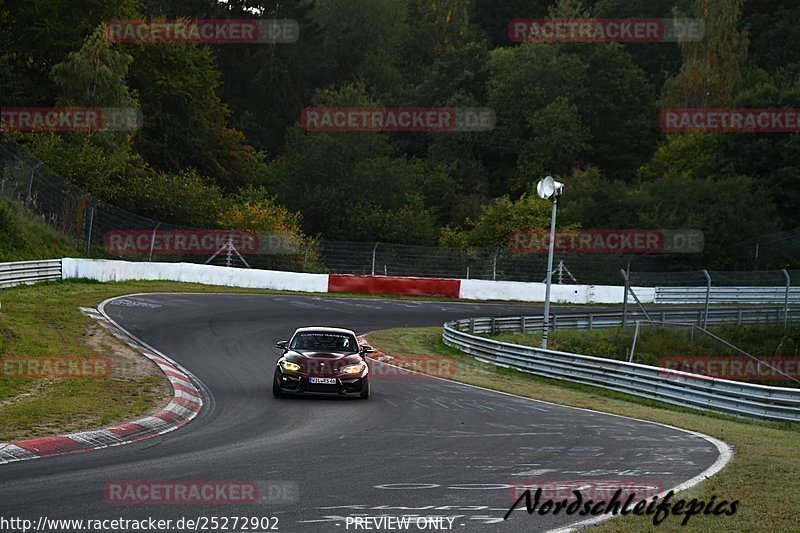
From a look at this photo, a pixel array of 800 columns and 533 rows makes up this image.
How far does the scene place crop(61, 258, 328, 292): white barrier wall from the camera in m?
37.7

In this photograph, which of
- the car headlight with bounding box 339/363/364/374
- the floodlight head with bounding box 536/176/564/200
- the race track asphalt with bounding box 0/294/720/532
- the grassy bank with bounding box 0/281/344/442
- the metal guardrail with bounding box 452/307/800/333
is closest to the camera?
the race track asphalt with bounding box 0/294/720/532

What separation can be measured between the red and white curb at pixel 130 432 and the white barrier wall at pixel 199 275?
17.4 metres

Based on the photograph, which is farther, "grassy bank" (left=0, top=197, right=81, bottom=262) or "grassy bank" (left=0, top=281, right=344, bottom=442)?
"grassy bank" (left=0, top=197, right=81, bottom=262)

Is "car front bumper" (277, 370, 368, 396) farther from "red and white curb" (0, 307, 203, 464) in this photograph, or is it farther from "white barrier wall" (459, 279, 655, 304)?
"white barrier wall" (459, 279, 655, 304)

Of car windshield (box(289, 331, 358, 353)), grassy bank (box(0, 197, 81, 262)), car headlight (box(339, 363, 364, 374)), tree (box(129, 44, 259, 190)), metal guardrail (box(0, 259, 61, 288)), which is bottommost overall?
car headlight (box(339, 363, 364, 374))

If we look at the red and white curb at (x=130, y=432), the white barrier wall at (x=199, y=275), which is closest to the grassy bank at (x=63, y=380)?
the red and white curb at (x=130, y=432)

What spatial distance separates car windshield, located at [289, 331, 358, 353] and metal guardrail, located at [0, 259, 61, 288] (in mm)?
15918

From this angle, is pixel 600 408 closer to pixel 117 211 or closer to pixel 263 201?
pixel 117 211

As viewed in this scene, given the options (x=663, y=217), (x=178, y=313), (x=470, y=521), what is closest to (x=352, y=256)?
(x=178, y=313)

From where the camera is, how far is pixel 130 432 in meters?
13.6

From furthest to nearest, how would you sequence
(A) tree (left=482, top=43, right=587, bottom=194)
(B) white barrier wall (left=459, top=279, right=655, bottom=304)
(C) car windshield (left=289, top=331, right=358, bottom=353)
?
(A) tree (left=482, top=43, right=587, bottom=194) → (B) white barrier wall (left=459, top=279, right=655, bottom=304) → (C) car windshield (left=289, top=331, right=358, bottom=353)

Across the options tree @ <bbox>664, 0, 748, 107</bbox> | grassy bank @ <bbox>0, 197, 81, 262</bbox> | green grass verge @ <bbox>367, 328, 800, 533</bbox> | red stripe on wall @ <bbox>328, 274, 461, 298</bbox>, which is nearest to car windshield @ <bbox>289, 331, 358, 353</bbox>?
green grass verge @ <bbox>367, 328, 800, 533</bbox>

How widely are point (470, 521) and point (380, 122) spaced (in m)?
66.3

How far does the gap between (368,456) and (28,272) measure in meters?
24.8
